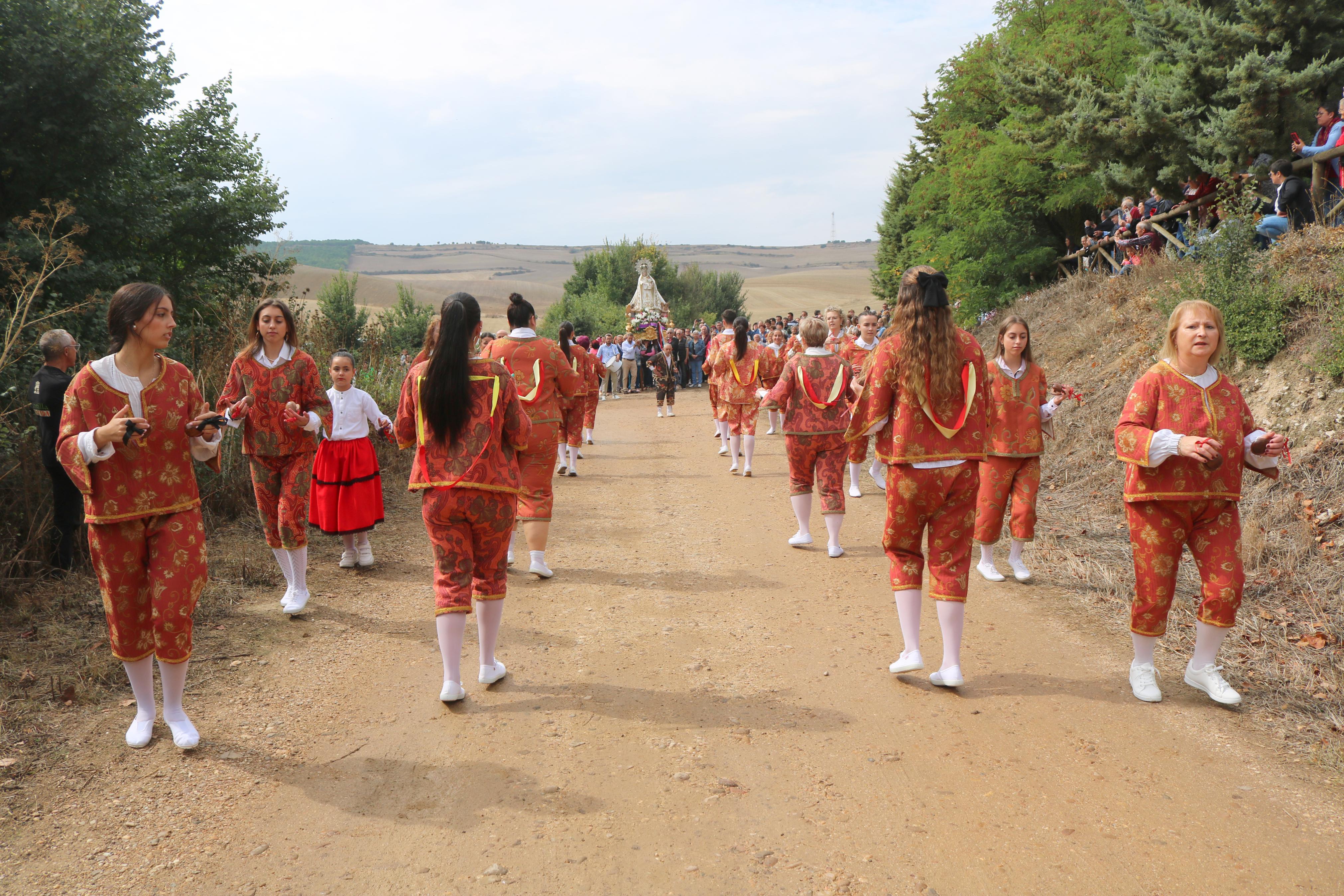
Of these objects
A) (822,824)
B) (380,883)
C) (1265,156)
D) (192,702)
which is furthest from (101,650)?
(1265,156)

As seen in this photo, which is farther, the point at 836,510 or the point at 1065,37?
the point at 1065,37

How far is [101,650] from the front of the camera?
17.7 ft

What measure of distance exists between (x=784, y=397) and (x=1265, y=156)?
8116 mm

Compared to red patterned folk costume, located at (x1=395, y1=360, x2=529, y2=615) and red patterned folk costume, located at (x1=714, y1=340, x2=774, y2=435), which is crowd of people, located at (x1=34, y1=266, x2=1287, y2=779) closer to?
red patterned folk costume, located at (x1=395, y1=360, x2=529, y2=615)

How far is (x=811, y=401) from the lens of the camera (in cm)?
772

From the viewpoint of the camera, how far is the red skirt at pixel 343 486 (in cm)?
697

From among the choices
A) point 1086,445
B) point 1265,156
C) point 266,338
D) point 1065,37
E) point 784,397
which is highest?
point 1065,37

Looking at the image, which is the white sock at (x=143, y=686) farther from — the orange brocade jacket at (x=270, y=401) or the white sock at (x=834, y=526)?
the white sock at (x=834, y=526)

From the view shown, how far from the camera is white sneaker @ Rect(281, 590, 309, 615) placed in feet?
20.4

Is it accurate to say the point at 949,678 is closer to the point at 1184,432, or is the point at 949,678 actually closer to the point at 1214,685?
the point at 1214,685

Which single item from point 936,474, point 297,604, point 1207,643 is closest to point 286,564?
point 297,604

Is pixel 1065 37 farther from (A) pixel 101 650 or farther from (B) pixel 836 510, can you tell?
(A) pixel 101 650

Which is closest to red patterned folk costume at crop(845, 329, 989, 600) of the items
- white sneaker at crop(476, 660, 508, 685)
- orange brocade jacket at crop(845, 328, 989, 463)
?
orange brocade jacket at crop(845, 328, 989, 463)

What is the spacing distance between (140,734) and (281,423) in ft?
7.83
